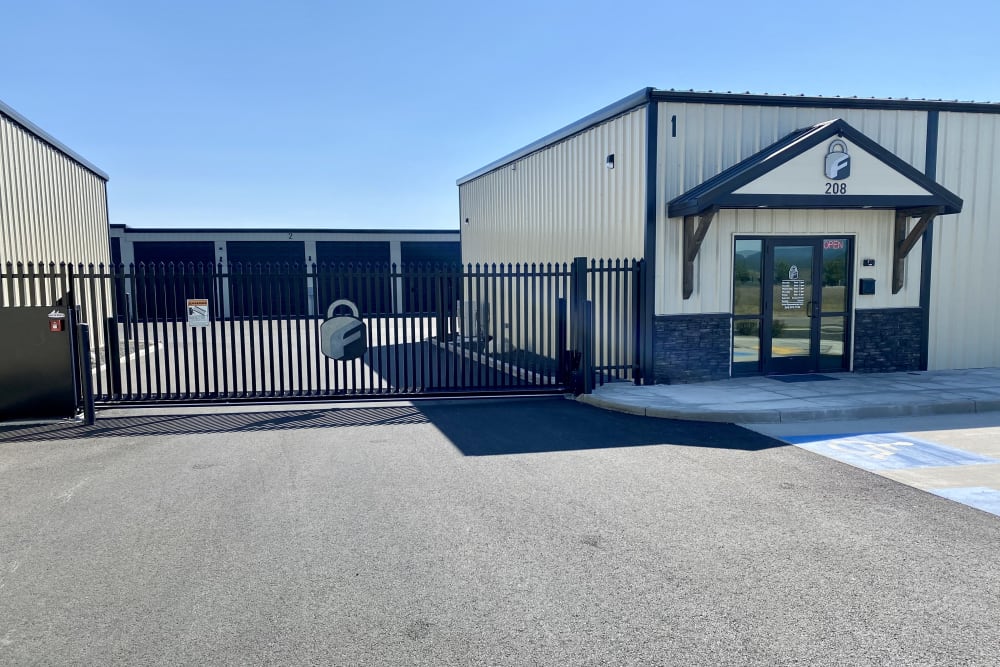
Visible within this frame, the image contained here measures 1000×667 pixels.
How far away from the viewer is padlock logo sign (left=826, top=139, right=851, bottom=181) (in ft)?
35.3

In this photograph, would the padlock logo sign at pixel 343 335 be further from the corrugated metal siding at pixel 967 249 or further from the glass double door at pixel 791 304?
the corrugated metal siding at pixel 967 249

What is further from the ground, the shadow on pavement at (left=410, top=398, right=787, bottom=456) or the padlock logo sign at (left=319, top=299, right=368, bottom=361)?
the padlock logo sign at (left=319, top=299, right=368, bottom=361)

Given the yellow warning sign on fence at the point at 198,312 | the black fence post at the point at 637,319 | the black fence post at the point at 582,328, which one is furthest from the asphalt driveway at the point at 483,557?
the black fence post at the point at 637,319

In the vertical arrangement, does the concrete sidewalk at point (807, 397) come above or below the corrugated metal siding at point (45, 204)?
below

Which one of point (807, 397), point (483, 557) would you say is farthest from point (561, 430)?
point (483, 557)

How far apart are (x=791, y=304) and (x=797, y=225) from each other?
1.32m

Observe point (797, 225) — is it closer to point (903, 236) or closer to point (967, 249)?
point (903, 236)

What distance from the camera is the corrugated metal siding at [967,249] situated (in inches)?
487

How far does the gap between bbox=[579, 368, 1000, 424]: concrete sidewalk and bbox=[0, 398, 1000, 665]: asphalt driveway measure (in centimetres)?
148

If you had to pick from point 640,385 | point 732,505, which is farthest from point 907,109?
point 732,505

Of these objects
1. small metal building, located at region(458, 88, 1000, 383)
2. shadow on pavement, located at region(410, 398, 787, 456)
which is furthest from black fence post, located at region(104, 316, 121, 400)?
small metal building, located at region(458, 88, 1000, 383)

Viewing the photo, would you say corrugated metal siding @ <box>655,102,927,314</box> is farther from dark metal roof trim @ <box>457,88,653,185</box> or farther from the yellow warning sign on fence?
the yellow warning sign on fence

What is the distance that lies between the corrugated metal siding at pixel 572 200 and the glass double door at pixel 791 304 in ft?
6.54

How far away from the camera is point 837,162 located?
10.8 m
